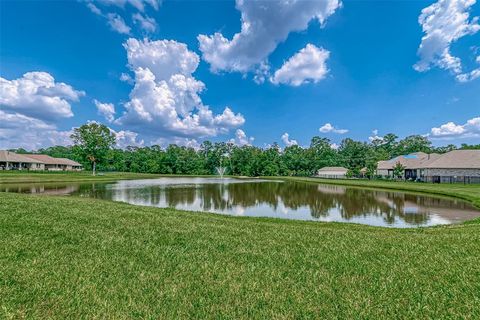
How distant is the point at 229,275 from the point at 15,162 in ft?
294

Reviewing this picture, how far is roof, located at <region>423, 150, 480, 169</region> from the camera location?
151ft

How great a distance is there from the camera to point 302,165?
95875 millimetres

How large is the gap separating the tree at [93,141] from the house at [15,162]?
21.2 meters

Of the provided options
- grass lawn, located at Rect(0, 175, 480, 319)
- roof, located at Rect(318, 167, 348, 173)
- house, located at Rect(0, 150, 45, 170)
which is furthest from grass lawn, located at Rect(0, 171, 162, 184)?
roof, located at Rect(318, 167, 348, 173)

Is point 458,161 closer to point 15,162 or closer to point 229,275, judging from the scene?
point 229,275

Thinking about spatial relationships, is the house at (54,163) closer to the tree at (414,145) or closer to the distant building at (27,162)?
the distant building at (27,162)

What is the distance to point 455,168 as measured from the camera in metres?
47.1

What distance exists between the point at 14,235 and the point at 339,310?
307 inches

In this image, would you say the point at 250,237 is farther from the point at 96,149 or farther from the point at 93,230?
the point at 96,149

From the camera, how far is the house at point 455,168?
4504 cm

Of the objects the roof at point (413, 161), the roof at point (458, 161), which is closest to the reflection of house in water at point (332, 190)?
the roof at point (458, 161)

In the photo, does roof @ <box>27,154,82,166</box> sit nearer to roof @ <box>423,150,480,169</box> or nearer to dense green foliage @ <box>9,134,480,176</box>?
dense green foliage @ <box>9,134,480,176</box>

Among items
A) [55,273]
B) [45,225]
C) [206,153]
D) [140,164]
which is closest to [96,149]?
[140,164]

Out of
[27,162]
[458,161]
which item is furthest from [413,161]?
[27,162]
